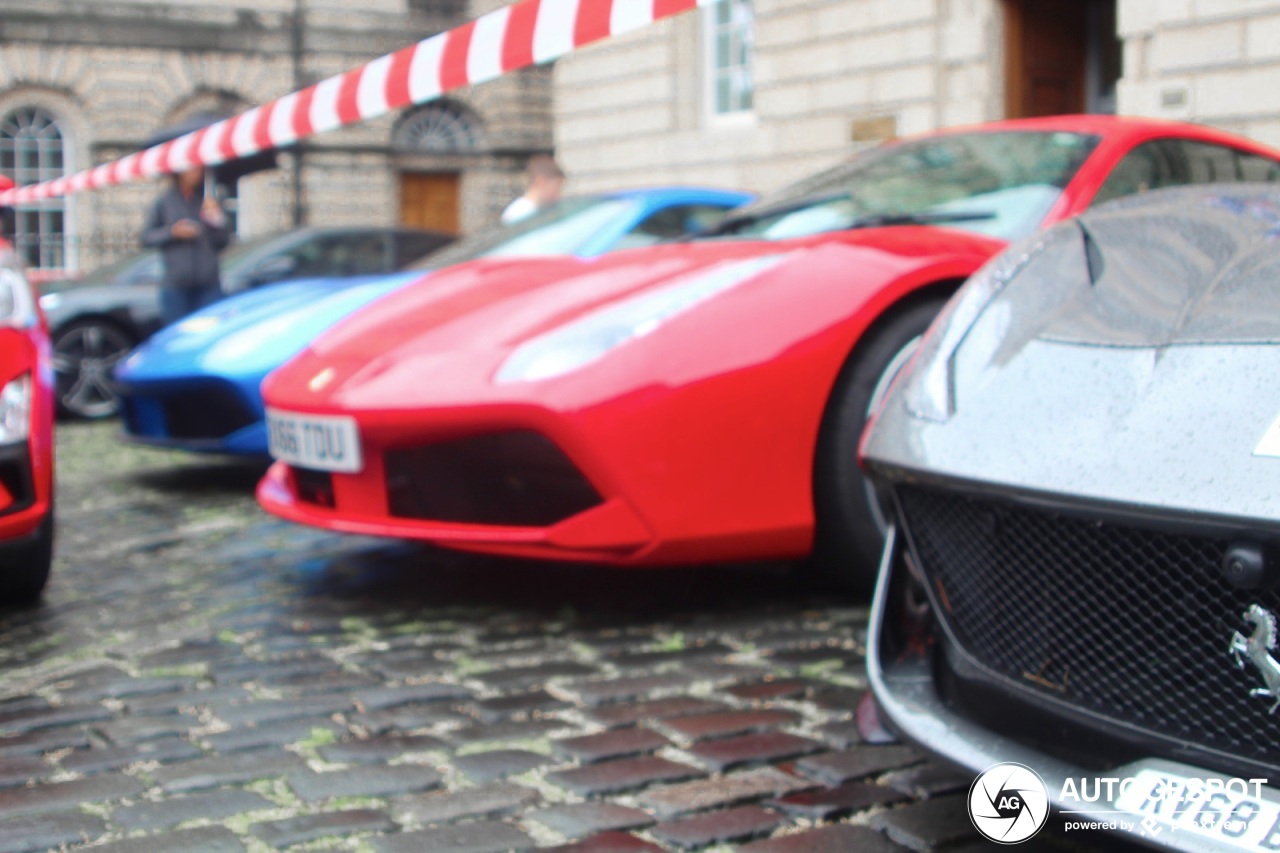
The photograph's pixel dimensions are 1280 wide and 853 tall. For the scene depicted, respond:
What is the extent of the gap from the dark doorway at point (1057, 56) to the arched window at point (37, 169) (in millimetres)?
18946

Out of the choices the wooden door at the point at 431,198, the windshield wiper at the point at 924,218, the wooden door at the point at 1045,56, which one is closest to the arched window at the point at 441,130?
the wooden door at the point at 431,198

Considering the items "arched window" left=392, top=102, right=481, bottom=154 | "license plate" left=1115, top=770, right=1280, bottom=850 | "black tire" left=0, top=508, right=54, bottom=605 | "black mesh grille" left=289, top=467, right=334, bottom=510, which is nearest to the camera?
"license plate" left=1115, top=770, right=1280, bottom=850

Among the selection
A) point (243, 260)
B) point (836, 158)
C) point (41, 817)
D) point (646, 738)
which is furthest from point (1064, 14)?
point (41, 817)

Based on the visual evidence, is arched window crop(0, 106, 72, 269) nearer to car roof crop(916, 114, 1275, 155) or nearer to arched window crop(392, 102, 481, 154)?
arched window crop(392, 102, 481, 154)

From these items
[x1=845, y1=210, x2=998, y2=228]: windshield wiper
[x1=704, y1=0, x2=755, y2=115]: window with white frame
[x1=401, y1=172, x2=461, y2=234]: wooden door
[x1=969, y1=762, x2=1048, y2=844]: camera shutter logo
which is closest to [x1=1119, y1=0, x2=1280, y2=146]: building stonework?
[x1=704, y1=0, x2=755, y2=115]: window with white frame

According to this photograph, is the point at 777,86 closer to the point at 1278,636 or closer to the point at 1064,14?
the point at 1064,14

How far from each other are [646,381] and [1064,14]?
898 centimetres

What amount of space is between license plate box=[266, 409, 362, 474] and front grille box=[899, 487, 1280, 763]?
173 centimetres

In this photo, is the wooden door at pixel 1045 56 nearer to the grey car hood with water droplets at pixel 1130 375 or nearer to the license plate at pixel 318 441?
the license plate at pixel 318 441

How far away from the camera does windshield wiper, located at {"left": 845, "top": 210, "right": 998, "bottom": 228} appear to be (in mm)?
3844

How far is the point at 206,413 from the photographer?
18.4 ft

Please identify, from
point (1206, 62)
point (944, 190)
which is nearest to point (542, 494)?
point (944, 190)

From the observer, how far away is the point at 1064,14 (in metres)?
11.0

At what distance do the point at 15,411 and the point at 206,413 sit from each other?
2207 millimetres
